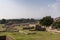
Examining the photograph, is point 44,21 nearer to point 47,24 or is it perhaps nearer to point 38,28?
point 47,24

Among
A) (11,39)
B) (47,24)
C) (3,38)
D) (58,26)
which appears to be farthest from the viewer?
(47,24)

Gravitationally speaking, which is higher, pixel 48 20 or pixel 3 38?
pixel 48 20

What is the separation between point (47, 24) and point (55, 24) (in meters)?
A: 8.56

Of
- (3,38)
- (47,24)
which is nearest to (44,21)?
(47,24)

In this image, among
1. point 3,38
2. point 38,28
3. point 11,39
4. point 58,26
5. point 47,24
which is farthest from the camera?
point 47,24

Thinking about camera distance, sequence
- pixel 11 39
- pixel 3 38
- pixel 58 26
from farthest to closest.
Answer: pixel 58 26 → pixel 3 38 → pixel 11 39

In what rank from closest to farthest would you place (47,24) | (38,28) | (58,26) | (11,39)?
(11,39) → (38,28) → (58,26) → (47,24)

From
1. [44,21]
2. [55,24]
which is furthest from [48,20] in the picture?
[55,24]

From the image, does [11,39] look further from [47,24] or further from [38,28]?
[47,24]

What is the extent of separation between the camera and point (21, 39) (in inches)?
799

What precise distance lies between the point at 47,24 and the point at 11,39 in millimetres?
31229

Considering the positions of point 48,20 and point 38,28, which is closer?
point 38,28

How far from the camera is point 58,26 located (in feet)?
133

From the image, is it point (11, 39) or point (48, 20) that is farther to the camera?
point (48, 20)
